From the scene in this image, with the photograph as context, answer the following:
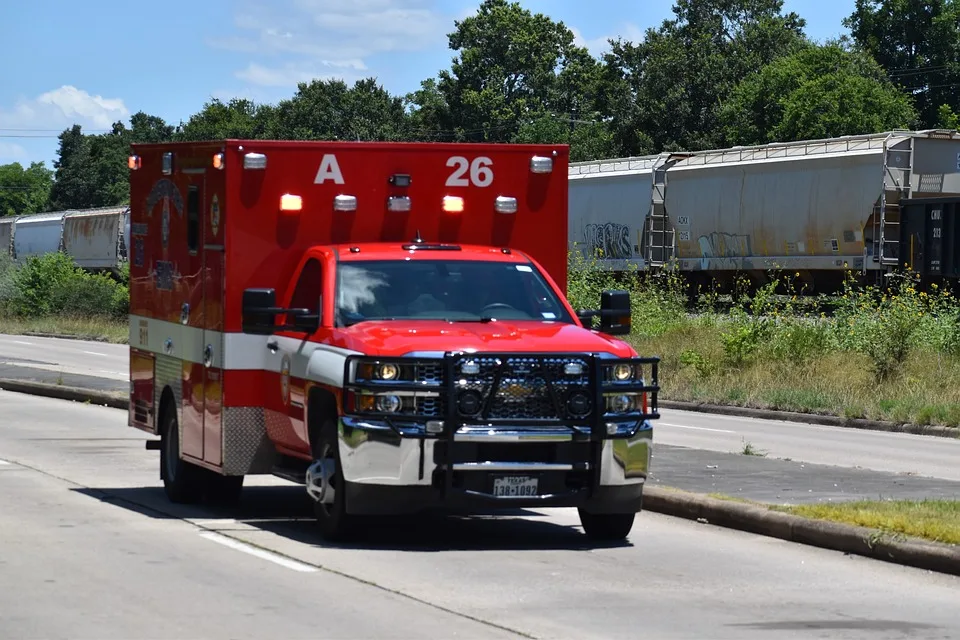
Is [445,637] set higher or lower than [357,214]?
lower

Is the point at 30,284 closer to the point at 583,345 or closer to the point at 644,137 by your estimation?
the point at 644,137

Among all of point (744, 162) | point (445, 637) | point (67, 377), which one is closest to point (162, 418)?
point (445, 637)

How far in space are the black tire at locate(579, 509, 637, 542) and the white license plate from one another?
852 mm

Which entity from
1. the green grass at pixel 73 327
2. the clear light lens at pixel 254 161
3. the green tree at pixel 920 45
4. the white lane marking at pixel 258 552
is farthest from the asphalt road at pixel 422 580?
the green tree at pixel 920 45

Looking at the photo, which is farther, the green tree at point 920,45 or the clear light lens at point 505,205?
the green tree at point 920,45

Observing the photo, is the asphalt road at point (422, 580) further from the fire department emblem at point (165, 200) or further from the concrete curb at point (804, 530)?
the fire department emblem at point (165, 200)

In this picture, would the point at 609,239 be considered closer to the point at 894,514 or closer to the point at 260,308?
the point at 894,514

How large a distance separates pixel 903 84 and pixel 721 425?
84.3 m

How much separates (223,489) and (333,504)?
8.17 feet

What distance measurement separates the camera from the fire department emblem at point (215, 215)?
41.4 feet

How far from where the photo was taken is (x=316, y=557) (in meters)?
10.7

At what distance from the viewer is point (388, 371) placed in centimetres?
1075

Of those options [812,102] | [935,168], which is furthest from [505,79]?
[935,168]

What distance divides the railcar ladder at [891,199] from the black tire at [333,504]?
30.3 m
